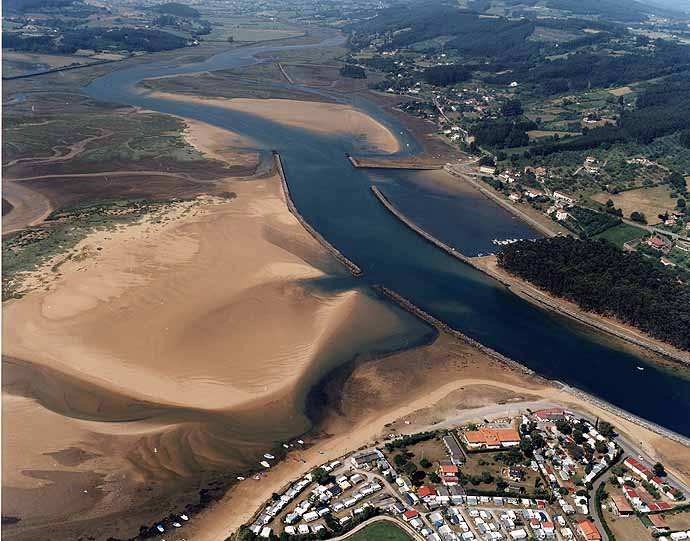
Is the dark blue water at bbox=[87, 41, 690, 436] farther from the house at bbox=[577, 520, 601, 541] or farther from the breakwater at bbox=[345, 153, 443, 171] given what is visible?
the house at bbox=[577, 520, 601, 541]

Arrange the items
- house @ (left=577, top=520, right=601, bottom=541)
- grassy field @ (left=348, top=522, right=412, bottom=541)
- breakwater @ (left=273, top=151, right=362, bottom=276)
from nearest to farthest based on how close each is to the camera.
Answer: grassy field @ (left=348, top=522, right=412, bottom=541) < house @ (left=577, top=520, right=601, bottom=541) < breakwater @ (left=273, top=151, right=362, bottom=276)

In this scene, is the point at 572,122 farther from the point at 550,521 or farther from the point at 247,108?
the point at 550,521

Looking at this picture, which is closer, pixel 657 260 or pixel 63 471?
pixel 63 471

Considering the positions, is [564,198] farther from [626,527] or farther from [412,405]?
[626,527]

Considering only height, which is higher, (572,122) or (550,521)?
(572,122)

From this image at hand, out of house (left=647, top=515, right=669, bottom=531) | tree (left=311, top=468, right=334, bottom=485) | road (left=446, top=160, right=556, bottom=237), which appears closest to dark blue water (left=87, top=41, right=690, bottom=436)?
road (left=446, top=160, right=556, bottom=237)

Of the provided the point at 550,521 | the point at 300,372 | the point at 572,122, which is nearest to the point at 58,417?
the point at 300,372
